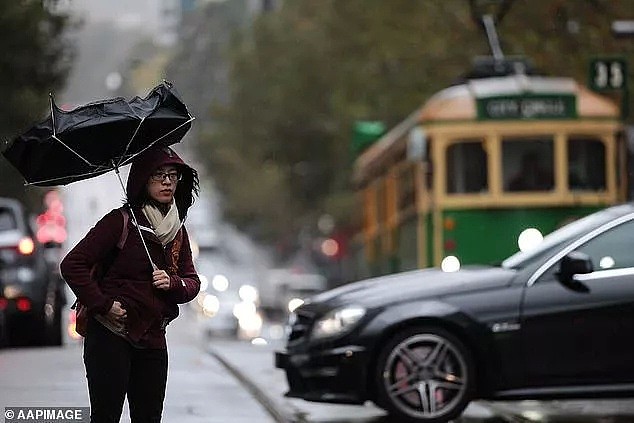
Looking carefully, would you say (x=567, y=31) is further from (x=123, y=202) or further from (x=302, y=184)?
(x=302, y=184)

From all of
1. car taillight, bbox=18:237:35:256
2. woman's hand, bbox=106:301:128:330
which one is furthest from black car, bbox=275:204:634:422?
car taillight, bbox=18:237:35:256

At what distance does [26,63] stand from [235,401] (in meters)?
19.8

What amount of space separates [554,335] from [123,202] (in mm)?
4271

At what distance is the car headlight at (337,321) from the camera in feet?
37.5

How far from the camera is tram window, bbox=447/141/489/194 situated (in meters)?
21.9

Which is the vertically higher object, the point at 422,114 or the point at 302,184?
the point at 302,184

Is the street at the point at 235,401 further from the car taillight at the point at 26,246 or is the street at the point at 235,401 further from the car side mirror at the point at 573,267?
the car taillight at the point at 26,246

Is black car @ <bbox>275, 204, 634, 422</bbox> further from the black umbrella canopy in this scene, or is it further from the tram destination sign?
the tram destination sign

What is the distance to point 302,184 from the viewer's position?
65875mm

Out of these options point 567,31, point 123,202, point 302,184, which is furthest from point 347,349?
point 302,184

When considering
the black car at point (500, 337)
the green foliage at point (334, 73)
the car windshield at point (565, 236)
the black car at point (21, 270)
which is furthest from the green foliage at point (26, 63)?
the black car at point (500, 337)

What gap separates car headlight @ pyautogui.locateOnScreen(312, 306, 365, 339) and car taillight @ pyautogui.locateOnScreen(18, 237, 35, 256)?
355 inches

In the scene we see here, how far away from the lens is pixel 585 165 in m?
21.7

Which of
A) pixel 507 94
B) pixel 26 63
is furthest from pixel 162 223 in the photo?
pixel 26 63
